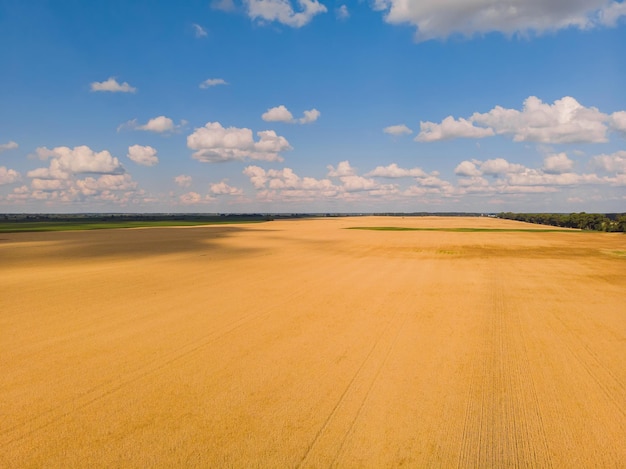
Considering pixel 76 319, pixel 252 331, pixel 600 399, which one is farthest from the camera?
pixel 76 319

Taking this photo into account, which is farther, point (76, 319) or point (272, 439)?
point (76, 319)

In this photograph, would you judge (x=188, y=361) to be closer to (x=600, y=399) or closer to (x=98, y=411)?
(x=98, y=411)

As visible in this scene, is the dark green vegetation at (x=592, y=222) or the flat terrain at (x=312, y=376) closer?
the flat terrain at (x=312, y=376)

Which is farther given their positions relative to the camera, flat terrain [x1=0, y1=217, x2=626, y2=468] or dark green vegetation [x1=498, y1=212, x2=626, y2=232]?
dark green vegetation [x1=498, y1=212, x2=626, y2=232]

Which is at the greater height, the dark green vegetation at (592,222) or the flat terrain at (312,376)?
the dark green vegetation at (592,222)

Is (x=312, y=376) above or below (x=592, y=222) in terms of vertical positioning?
below

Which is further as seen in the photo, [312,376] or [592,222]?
[592,222]

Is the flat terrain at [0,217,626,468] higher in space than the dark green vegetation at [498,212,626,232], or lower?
lower

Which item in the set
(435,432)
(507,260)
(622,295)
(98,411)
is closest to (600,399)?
(435,432)
